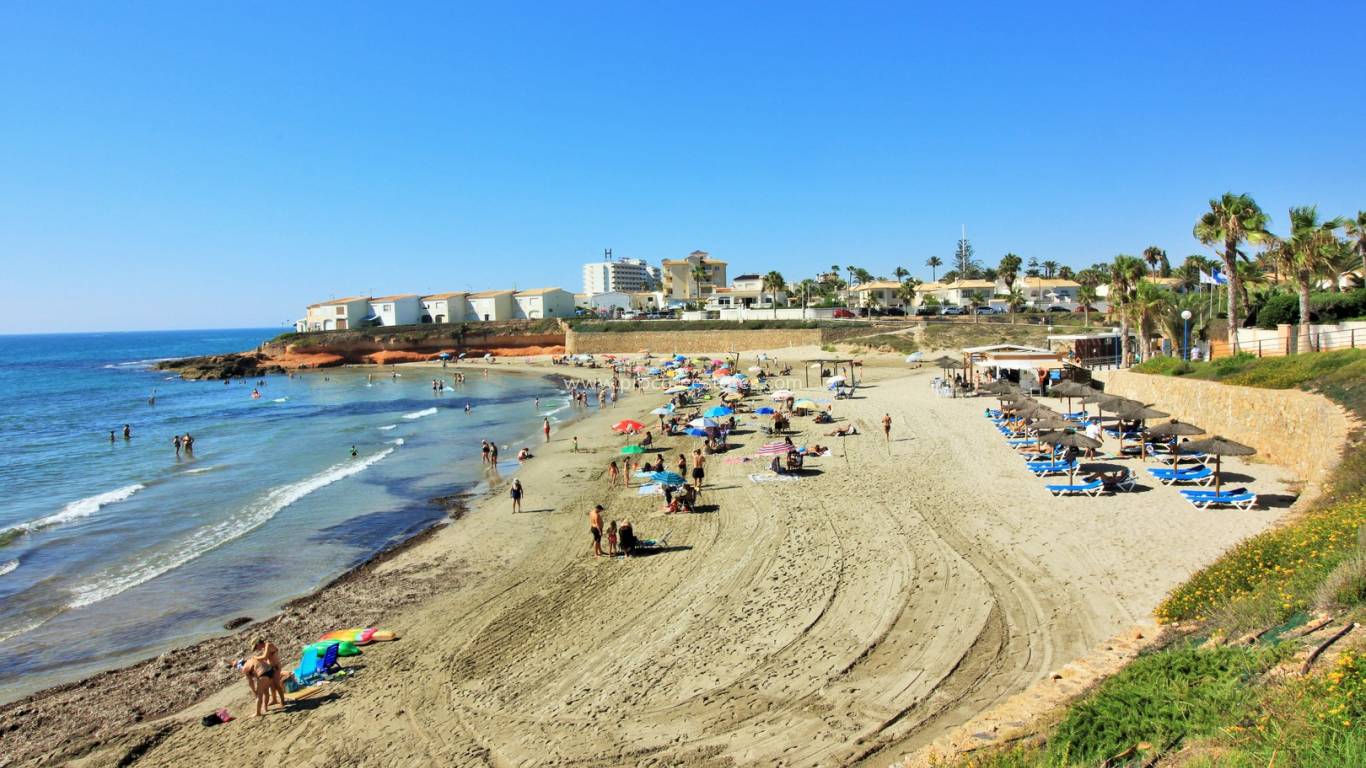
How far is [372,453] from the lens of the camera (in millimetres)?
30938

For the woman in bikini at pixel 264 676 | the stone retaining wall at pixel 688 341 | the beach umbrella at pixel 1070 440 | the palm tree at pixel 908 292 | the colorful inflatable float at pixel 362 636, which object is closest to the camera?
the woman in bikini at pixel 264 676

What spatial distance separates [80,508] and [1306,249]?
36126mm

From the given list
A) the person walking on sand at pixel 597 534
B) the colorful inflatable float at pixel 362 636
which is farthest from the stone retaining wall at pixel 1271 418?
the colorful inflatable float at pixel 362 636

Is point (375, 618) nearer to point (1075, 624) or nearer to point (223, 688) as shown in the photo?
point (223, 688)

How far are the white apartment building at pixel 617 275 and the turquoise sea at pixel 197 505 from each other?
5048 inches

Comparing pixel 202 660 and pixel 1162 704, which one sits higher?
pixel 1162 704

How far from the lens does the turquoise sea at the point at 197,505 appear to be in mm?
13891

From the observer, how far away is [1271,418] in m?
18.1

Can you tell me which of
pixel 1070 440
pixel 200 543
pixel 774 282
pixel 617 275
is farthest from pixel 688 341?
pixel 617 275

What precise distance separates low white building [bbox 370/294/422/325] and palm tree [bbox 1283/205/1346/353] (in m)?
91.4

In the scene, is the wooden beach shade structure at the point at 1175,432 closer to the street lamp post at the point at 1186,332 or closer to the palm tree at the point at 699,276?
the street lamp post at the point at 1186,332

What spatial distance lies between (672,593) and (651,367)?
1931 inches

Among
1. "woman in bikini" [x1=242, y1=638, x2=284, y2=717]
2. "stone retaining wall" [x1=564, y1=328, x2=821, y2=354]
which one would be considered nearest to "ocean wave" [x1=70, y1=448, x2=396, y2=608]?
"woman in bikini" [x1=242, y1=638, x2=284, y2=717]

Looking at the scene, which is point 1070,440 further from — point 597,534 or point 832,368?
point 832,368
